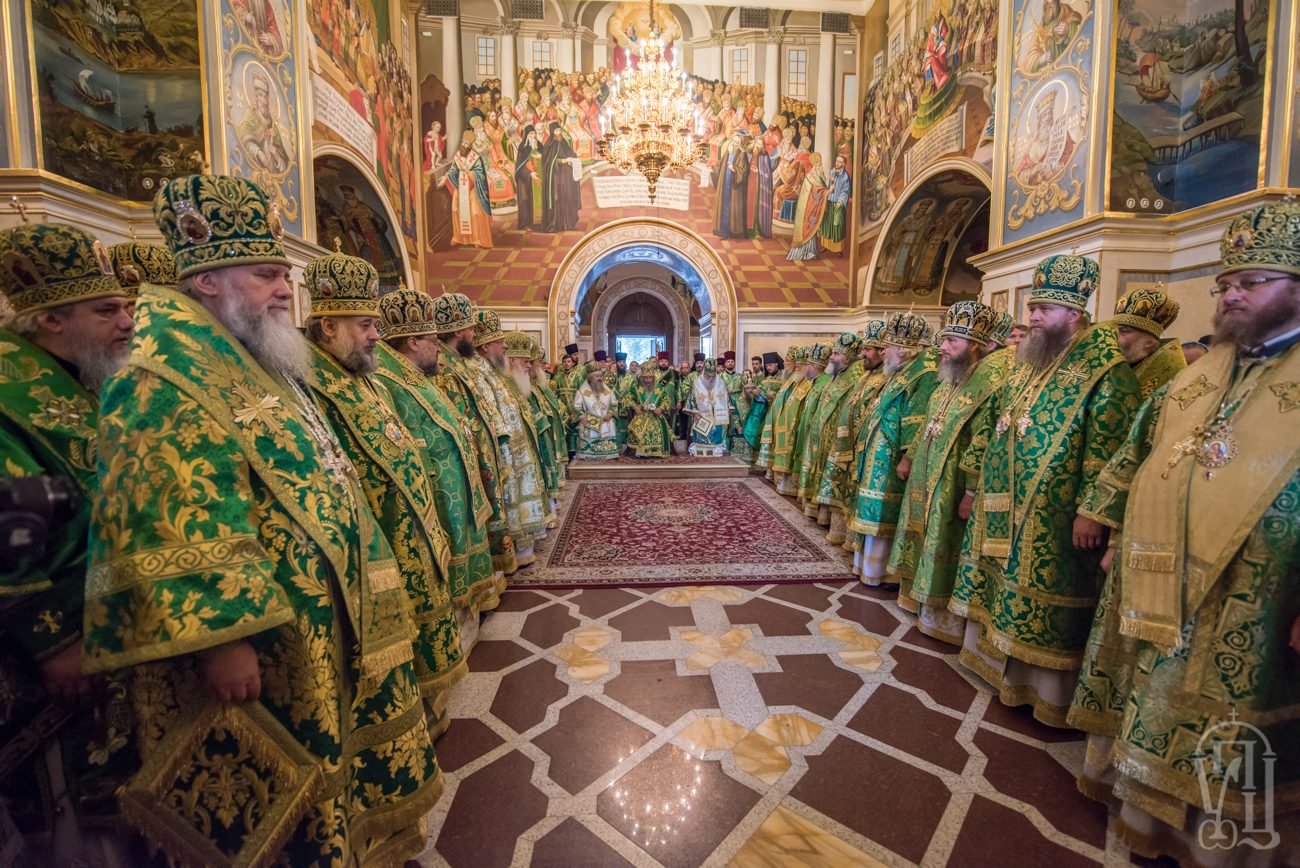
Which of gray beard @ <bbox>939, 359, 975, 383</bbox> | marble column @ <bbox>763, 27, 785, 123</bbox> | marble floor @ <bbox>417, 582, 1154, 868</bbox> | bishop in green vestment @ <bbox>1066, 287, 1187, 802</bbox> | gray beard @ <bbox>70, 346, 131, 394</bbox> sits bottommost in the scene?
marble floor @ <bbox>417, 582, 1154, 868</bbox>

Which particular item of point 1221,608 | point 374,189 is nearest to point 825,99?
point 374,189

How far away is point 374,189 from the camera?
33.4ft

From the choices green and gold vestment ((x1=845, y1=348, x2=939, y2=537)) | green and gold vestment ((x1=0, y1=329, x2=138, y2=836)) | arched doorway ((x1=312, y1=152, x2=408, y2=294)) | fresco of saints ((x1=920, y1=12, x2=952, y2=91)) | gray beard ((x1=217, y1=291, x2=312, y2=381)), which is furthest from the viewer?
fresco of saints ((x1=920, y1=12, x2=952, y2=91))

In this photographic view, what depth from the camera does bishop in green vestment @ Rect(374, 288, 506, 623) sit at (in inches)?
112

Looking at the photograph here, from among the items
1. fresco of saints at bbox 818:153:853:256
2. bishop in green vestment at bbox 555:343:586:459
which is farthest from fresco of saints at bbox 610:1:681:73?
bishop in green vestment at bbox 555:343:586:459

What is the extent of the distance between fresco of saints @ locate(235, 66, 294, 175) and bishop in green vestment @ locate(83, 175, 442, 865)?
20.4 ft

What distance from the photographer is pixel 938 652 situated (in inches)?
132

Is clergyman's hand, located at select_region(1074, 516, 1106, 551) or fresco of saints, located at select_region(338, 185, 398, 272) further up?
fresco of saints, located at select_region(338, 185, 398, 272)

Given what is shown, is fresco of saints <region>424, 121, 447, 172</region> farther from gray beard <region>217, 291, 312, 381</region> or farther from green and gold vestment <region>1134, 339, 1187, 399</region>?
green and gold vestment <region>1134, 339, 1187, 399</region>

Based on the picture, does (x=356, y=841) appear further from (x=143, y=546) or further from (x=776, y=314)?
(x=776, y=314)

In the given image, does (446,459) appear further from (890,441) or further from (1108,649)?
(890,441)

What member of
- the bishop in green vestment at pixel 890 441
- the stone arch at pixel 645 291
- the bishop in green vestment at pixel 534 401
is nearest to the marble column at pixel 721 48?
the stone arch at pixel 645 291

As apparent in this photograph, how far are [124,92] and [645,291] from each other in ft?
58.8

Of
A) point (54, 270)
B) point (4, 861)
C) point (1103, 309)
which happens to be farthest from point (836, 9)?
point (4, 861)
